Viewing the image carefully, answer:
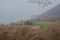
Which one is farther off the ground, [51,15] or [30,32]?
[51,15]

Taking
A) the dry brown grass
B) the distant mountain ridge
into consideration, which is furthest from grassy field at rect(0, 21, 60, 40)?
the distant mountain ridge

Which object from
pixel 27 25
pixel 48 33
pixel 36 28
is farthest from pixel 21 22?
pixel 48 33

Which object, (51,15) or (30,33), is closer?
(30,33)

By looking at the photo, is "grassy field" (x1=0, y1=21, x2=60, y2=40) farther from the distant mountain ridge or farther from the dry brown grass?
the distant mountain ridge

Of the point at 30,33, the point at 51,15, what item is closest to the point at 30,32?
the point at 30,33

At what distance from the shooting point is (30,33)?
4066mm

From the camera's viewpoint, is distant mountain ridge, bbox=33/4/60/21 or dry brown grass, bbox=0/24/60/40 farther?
distant mountain ridge, bbox=33/4/60/21

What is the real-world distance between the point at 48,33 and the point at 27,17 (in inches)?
36.1

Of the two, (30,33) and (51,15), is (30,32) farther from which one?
(51,15)

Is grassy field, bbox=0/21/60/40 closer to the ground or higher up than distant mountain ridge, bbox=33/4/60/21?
closer to the ground

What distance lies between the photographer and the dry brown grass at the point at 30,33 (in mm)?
4050

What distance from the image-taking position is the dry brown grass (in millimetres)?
4050

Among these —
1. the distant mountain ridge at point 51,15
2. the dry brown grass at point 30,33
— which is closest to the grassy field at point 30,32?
the dry brown grass at point 30,33

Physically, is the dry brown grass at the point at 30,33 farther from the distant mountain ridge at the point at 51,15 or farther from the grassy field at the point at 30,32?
the distant mountain ridge at the point at 51,15
